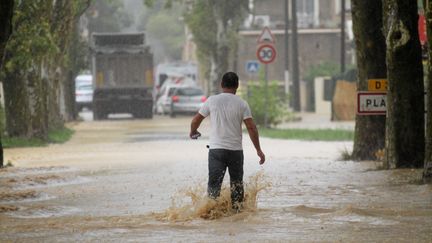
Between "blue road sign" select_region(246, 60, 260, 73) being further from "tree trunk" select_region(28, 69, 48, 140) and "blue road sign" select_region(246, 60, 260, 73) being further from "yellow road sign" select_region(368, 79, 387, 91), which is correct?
"yellow road sign" select_region(368, 79, 387, 91)

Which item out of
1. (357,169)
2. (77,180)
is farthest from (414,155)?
(77,180)

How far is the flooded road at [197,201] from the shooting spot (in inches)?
519

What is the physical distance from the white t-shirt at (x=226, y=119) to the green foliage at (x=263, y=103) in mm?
27757

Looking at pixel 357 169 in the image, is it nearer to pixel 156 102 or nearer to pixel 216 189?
pixel 216 189

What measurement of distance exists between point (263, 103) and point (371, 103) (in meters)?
20.8

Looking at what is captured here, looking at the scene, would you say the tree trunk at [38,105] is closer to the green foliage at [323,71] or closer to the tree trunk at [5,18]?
the tree trunk at [5,18]

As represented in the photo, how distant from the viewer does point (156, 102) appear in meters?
68.3

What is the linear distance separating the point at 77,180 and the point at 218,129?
795 cm

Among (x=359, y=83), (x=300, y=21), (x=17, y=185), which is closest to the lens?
(x=17, y=185)

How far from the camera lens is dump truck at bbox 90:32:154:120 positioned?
56344mm

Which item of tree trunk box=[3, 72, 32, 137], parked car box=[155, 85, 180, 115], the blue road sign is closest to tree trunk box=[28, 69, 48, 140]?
tree trunk box=[3, 72, 32, 137]

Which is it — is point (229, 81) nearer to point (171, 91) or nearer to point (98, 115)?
point (98, 115)

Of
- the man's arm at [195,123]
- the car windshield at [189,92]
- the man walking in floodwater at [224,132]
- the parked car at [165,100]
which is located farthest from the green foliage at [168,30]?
the man walking in floodwater at [224,132]

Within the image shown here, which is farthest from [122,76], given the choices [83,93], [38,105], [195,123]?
Answer: [195,123]
